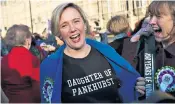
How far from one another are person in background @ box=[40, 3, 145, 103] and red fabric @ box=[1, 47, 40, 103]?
727mm

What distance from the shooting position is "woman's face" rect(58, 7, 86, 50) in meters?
1.79

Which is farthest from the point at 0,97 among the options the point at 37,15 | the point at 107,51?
the point at 37,15

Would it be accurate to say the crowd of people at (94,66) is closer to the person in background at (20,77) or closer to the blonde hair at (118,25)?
the person in background at (20,77)

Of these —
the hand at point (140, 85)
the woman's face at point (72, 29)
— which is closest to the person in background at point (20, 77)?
the woman's face at point (72, 29)

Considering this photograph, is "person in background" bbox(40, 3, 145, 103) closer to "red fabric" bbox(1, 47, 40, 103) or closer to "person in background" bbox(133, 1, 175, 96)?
"person in background" bbox(133, 1, 175, 96)

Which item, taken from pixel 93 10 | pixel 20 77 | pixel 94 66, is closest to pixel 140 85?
pixel 94 66

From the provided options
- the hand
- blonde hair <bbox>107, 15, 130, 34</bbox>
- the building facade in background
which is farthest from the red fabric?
the building facade in background

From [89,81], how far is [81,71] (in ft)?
0.22

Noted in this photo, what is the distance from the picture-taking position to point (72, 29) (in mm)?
1775

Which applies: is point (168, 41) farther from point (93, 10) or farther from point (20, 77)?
point (93, 10)

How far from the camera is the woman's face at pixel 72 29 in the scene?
1.79 m

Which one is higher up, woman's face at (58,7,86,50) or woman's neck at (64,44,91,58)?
woman's face at (58,7,86,50)

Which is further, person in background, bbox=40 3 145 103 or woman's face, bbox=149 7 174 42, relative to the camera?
person in background, bbox=40 3 145 103

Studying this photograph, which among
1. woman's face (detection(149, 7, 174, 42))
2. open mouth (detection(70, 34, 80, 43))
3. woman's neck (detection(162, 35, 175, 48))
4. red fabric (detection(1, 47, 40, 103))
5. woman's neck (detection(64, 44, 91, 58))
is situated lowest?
red fabric (detection(1, 47, 40, 103))
